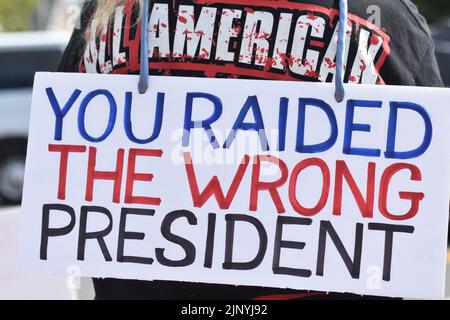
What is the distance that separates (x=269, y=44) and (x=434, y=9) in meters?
25.1

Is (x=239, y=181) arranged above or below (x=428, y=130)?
below

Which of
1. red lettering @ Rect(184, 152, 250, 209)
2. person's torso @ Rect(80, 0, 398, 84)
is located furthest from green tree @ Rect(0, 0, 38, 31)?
red lettering @ Rect(184, 152, 250, 209)

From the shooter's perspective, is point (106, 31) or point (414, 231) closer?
point (414, 231)

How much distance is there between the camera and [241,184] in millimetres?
1678

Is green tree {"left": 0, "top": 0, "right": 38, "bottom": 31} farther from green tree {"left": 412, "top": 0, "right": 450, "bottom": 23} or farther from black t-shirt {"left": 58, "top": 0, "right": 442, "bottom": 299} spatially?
black t-shirt {"left": 58, "top": 0, "right": 442, "bottom": 299}

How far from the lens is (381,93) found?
1649 millimetres

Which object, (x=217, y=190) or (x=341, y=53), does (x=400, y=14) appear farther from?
(x=217, y=190)

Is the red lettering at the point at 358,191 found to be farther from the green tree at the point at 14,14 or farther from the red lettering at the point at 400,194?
the green tree at the point at 14,14

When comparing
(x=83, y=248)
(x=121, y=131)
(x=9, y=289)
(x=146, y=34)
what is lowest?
(x=9, y=289)

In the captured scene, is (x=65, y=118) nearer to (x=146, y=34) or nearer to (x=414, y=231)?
(x=146, y=34)

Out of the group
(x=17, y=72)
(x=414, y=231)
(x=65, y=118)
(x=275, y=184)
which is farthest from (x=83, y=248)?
(x=17, y=72)

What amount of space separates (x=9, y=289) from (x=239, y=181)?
3.35 m

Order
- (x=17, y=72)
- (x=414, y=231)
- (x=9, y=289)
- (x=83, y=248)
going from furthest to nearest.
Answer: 1. (x=17, y=72)
2. (x=9, y=289)
3. (x=83, y=248)
4. (x=414, y=231)

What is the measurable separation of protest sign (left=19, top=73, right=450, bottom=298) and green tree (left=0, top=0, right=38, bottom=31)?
44.8 feet
